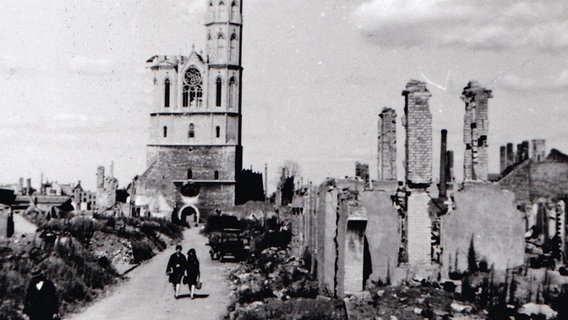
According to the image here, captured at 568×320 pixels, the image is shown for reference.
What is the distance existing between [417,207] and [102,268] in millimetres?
9598

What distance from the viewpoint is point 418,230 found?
15.2 meters

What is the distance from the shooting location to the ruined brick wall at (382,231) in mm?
15078

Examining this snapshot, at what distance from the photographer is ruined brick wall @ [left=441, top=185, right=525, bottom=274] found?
1548cm

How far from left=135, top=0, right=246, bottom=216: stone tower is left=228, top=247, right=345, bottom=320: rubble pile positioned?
115 ft

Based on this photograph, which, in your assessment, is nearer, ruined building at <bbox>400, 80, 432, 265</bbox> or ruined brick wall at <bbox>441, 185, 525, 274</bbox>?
ruined building at <bbox>400, 80, 432, 265</bbox>

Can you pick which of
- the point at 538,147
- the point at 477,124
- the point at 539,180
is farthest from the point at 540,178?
the point at 477,124

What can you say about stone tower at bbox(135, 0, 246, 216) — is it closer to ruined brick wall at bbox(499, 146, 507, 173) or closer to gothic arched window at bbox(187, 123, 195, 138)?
gothic arched window at bbox(187, 123, 195, 138)

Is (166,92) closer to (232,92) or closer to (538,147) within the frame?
(232,92)

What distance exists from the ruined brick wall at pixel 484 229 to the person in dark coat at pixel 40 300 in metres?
10.0

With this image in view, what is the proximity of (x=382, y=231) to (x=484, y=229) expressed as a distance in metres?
2.81

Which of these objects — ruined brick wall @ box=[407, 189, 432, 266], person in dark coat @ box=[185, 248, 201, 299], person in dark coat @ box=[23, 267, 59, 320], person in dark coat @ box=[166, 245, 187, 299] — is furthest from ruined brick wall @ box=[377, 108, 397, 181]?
person in dark coat @ box=[23, 267, 59, 320]

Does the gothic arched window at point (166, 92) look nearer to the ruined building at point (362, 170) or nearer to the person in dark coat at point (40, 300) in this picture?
the ruined building at point (362, 170)

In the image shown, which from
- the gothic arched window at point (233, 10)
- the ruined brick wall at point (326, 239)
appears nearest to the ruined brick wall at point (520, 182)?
the ruined brick wall at point (326, 239)

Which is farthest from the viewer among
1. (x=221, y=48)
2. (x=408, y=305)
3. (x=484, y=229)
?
(x=221, y=48)
